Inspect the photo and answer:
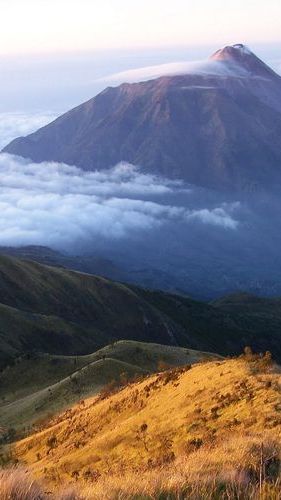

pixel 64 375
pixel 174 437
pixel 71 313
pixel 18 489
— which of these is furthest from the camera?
pixel 71 313

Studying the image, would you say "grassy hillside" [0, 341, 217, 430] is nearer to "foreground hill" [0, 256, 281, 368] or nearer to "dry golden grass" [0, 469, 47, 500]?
"dry golden grass" [0, 469, 47, 500]

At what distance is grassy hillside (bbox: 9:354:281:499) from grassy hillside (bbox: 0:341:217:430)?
816cm

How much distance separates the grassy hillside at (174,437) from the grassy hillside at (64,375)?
816cm

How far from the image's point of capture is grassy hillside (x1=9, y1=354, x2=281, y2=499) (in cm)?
1091

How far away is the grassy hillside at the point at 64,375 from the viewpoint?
148 feet

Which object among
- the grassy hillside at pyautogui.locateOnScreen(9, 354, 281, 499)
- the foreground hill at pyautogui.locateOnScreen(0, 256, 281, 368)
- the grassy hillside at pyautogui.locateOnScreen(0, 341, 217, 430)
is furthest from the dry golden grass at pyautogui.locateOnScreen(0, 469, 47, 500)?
the foreground hill at pyautogui.locateOnScreen(0, 256, 281, 368)

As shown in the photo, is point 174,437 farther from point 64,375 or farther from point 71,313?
point 71,313

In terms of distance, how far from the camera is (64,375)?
199 ft

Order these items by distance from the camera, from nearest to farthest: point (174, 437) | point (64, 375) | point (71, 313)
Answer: point (174, 437), point (64, 375), point (71, 313)

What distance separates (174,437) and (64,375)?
4006 cm

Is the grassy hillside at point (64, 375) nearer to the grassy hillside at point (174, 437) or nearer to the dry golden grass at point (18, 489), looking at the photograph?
the grassy hillside at point (174, 437)

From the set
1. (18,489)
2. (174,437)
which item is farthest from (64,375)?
(18,489)

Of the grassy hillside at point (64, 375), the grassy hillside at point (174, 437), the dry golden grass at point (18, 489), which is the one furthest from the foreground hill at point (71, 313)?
the dry golden grass at point (18, 489)

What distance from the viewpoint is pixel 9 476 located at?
10.1 metres
